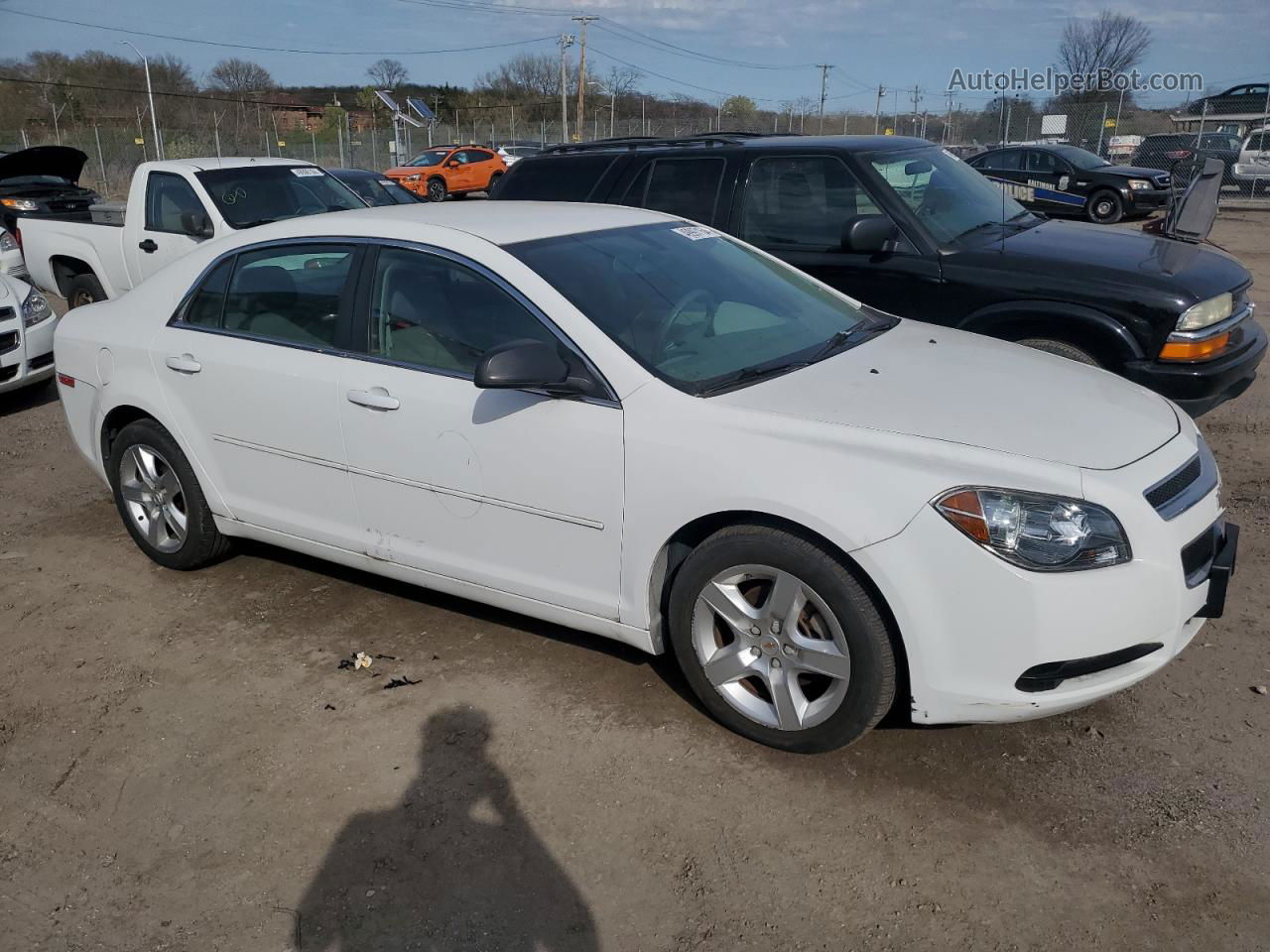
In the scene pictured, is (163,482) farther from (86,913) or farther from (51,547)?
(86,913)

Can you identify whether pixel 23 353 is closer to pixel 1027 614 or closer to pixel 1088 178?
pixel 1027 614

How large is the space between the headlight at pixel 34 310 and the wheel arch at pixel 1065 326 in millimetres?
6983

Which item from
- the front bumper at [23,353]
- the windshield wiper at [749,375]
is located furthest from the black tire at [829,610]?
the front bumper at [23,353]

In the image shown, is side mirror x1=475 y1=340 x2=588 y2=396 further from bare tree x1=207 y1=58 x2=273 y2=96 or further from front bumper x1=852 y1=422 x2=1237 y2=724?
bare tree x1=207 y1=58 x2=273 y2=96

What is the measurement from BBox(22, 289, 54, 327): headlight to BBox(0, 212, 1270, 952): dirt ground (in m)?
4.56

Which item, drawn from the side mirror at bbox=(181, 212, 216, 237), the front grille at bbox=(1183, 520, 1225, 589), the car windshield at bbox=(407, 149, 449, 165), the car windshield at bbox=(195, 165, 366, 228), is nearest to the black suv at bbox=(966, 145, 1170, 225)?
the car windshield at bbox=(195, 165, 366, 228)

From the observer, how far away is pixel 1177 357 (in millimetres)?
5121

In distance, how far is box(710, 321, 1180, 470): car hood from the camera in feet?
9.65

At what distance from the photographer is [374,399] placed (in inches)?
146

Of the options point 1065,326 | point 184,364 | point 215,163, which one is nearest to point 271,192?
point 215,163

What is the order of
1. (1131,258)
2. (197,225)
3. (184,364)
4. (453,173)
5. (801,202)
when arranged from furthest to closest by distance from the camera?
(453,173)
(197,225)
(801,202)
(1131,258)
(184,364)

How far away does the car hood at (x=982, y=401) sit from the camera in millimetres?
2941

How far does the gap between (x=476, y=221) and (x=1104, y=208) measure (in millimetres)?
19891

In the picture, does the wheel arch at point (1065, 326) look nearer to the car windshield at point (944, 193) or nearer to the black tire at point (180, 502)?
the car windshield at point (944, 193)
